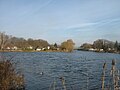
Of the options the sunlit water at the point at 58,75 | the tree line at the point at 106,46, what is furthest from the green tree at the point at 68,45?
the sunlit water at the point at 58,75

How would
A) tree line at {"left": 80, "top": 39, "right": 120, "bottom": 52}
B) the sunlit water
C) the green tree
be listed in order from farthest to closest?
1. tree line at {"left": 80, "top": 39, "right": 120, "bottom": 52}
2. the green tree
3. the sunlit water

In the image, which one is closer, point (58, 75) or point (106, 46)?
point (58, 75)

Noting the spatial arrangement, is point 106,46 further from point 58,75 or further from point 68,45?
point 58,75

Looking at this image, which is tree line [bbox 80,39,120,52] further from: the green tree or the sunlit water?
the sunlit water

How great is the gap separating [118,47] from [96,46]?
18839mm

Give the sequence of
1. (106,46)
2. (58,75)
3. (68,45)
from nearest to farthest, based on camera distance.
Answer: (58,75) < (68,45) < (106,46)

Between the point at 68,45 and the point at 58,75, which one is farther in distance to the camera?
the point at 68,45

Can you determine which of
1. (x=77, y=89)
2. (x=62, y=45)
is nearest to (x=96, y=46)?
(x=62, y=45)

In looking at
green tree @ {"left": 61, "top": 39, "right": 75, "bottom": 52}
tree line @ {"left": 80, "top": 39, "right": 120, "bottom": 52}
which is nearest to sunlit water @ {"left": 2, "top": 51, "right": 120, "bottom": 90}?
green tree @ {"left": 61, "top": 39, "right": 75, "bottom": 52}

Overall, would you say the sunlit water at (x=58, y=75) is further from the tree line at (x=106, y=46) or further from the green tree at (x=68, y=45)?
the tree line at (x=106, y=46)

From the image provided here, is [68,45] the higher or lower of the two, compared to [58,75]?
higher

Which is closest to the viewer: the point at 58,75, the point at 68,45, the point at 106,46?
the point at 58,75

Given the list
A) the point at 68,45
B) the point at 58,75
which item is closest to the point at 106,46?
the point at 68,45

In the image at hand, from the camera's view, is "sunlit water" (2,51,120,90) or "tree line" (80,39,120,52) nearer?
"sunlit water" (2,51,120,90)
